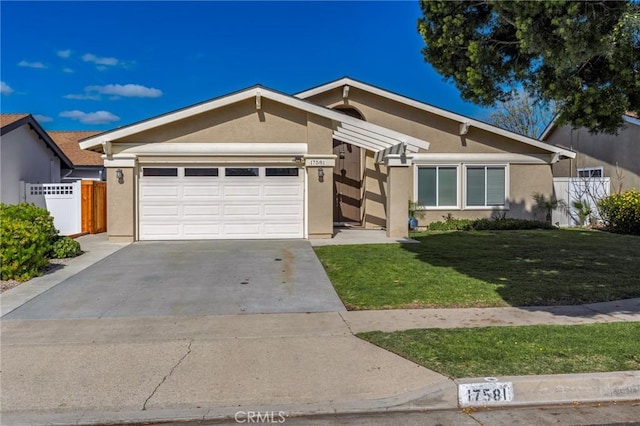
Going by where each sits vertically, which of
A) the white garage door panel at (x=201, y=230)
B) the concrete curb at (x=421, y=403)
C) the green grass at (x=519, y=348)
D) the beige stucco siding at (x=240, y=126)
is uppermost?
the beige stucco siding at (x=240, y=126)

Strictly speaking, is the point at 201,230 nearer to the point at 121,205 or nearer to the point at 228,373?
the point at 121,205

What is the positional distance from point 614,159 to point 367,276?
652 inches

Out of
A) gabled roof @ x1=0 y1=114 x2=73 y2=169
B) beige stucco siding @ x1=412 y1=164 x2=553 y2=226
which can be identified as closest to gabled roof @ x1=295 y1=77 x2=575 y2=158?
beige stucco siding @ x1=412 y1=164 x2=553 y2=226

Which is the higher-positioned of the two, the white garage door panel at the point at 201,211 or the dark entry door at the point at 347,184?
the dark entry door at the point at 347,184

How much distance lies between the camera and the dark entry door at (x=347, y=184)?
1981 centimetres

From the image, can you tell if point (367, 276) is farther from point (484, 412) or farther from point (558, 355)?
point (484, 412)

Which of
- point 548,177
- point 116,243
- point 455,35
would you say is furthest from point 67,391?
point 548,177

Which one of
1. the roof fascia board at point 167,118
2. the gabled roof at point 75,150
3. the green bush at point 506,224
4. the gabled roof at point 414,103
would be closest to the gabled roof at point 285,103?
the roof fascia board at point 167,118

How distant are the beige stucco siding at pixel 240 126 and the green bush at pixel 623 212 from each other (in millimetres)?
11677

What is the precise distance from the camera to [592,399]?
4.91 metres

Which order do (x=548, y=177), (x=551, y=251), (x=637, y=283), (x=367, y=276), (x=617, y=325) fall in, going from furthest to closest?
(x=548, y=177) → (x=551, y=251) → (x=367, y=276) → (x=637, y=283) → (x=617, y=325)

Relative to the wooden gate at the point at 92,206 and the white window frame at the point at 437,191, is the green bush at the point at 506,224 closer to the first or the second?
the white window frame at the point at 437,191

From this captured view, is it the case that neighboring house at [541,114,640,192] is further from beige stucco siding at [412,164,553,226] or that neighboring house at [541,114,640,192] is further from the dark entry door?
the dark entry door

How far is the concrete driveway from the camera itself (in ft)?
26.3
